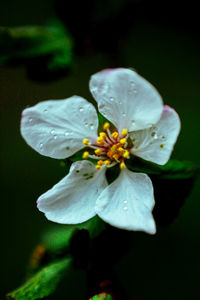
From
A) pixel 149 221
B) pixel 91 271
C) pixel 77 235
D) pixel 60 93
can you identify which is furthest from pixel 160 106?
pixel 60 93

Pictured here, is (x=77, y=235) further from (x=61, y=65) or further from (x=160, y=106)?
(x=61, y=65)

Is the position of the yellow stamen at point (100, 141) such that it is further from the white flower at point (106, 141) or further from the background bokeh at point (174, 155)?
the background bokeh at point (174, 155)

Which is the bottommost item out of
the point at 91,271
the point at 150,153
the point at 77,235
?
the point at 91,271

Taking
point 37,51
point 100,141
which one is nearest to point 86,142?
point 100,141

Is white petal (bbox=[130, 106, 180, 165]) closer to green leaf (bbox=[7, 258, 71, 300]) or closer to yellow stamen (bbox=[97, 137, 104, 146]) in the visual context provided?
yellow stamen (bbox=[97, 137, 104, 146])

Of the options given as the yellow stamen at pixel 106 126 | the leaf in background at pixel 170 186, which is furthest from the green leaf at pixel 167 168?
the yellow stamen at pixel 106 126

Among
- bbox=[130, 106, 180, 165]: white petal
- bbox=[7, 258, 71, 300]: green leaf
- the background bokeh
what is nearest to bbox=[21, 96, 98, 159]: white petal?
bbox=[130, 106, 180, 165]: white petal
